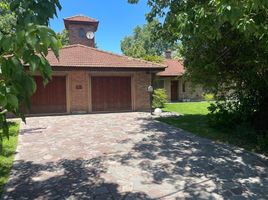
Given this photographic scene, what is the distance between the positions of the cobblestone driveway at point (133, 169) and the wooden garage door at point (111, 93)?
7778 millimetres

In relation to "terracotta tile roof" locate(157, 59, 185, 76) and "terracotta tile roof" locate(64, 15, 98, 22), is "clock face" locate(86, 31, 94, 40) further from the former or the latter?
"terracotta tile roof" locate(157, 59, 185, 76)

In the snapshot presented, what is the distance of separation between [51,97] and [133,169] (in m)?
11.5

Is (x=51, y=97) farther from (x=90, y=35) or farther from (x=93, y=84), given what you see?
(x=90, y=35)

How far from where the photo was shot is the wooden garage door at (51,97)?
52.6ft

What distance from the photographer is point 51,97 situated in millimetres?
16266

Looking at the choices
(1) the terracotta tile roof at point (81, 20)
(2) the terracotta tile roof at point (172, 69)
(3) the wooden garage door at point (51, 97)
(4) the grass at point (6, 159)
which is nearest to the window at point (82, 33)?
(1) the terracotta tile roof at point (81, 20)

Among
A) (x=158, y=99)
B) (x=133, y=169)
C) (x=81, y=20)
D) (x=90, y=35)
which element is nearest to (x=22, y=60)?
(x=133, y=169)

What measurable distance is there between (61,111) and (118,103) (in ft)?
11.4

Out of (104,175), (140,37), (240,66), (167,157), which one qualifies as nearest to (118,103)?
(240,66)

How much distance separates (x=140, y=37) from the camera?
244 feet

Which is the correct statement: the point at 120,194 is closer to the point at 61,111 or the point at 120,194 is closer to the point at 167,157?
the point at 167,157

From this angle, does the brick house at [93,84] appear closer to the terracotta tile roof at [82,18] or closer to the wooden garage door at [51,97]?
the wooden garage door at [51,97]

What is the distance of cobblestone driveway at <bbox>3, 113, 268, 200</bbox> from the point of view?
15.6ft

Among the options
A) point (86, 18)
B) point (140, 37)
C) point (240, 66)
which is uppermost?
point (140, 37)
